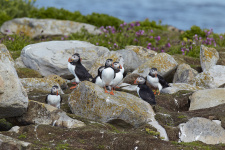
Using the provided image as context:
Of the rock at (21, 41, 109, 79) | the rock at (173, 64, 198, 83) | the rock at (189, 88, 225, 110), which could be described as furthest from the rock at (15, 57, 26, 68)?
the rock at (189, 88, 225, 110)

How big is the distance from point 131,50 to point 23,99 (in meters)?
8.04

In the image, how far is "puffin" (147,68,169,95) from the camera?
1359 cm

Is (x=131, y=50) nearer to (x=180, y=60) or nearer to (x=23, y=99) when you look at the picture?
(x=180, y=60)

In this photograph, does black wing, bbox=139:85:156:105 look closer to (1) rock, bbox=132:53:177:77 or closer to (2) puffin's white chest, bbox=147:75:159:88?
(2) puffin's white chest, bbox=147:75:159:88

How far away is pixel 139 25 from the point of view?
23766mm

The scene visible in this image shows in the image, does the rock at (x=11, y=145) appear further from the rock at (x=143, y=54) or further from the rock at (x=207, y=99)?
the rock at (x=143, y=54)

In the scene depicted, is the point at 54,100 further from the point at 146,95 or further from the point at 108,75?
the point at 146,95

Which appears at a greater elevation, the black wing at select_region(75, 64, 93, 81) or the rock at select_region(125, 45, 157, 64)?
the rock at select_region(125, 45, 157, 64)

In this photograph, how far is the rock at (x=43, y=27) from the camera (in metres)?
22.8

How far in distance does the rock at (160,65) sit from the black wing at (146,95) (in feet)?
8.88

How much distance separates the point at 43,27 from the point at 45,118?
48.7 ft

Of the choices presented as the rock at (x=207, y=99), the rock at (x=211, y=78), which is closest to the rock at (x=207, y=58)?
the rock at (x=211, y=78)

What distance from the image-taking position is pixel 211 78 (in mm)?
14352

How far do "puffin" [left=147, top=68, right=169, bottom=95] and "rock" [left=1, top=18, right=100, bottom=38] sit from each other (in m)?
9.48
